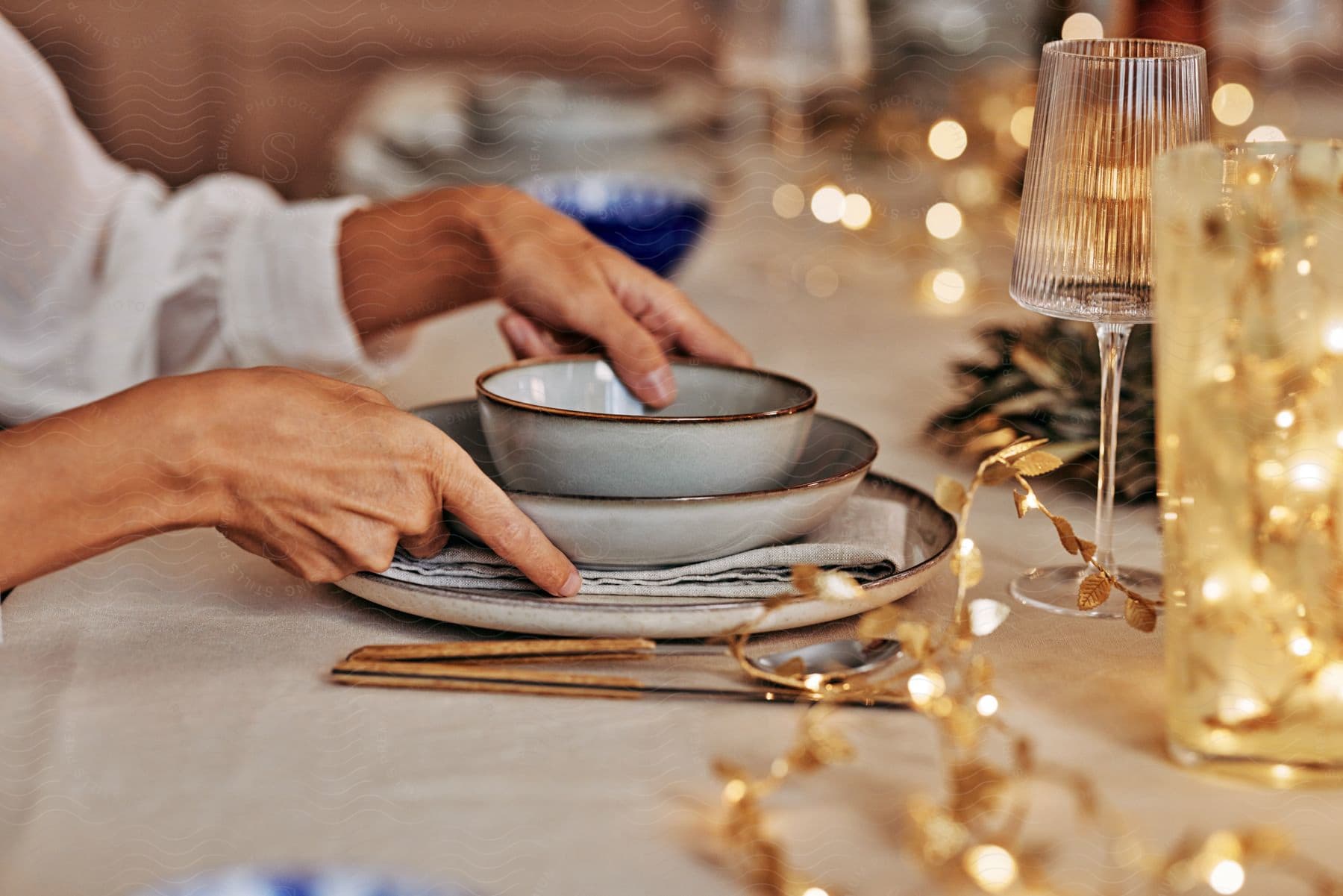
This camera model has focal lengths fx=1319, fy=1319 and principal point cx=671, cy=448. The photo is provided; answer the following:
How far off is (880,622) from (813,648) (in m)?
0.03

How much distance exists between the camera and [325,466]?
43cm

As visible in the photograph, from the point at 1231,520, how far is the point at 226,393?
303 mm

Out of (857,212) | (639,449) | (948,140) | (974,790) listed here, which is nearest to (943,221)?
(857,212)

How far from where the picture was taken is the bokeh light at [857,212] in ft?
3.80

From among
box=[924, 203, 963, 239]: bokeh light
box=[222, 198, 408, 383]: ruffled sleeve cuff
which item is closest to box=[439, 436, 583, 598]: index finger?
box=[222, 198, 408, 383]: ruffled sleeve cuff

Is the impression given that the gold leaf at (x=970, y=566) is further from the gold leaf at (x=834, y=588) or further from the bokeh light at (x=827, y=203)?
the bokeh light at (x=827, y=203)

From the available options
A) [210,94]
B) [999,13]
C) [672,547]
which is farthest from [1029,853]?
[210,94]

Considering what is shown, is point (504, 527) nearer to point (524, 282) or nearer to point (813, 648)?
point (813, 648)

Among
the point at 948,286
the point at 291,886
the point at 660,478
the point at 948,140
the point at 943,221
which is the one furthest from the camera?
the point at 948,140

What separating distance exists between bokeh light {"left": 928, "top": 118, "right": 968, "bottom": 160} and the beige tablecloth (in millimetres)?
848

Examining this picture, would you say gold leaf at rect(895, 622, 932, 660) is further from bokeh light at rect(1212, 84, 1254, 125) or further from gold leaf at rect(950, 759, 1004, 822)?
bokeh light at rect(1212, 84, 1254, 125)

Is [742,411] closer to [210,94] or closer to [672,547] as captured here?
[672,547]

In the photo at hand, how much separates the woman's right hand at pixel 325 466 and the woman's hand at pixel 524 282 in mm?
141

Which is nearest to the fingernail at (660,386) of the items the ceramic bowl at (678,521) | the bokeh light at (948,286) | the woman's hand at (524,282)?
the woman's hand at (524,282)
